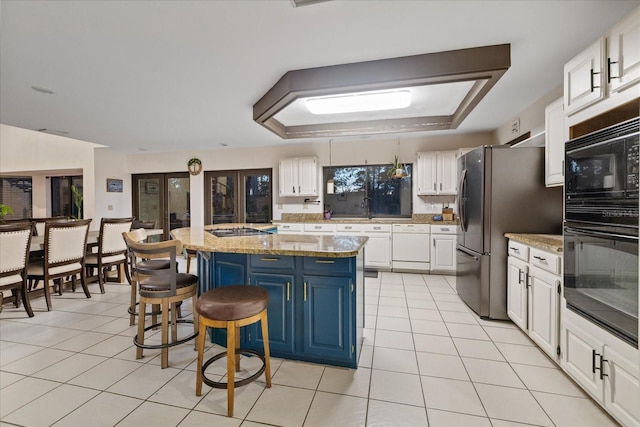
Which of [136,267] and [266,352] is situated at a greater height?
[136,267]

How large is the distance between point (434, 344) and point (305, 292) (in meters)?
1.30

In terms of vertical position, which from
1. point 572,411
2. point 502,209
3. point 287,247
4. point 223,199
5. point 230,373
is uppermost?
point 223,199

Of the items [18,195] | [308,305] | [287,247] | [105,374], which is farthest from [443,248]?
[18,195]

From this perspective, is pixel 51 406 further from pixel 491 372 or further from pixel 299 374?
pixel 491 372

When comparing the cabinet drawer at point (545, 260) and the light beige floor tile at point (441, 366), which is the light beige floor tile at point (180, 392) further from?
the cabinet drawer at point (545, 260)

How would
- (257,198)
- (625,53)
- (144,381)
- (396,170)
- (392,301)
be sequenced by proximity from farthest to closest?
(257,198) → (396,170) → (392,301) → (144,381) → (625,53)

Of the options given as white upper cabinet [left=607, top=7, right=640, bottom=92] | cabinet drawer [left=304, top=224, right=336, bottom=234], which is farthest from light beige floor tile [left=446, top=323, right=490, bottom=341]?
cabinet drawer [left=304, top=224, right=336, bottom=234]

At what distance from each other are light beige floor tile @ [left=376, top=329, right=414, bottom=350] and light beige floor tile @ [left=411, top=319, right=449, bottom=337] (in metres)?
0.16

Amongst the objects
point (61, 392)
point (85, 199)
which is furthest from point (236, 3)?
point (85, 199)

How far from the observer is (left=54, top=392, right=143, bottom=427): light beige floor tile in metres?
1.61

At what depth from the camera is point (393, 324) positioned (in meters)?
2.92

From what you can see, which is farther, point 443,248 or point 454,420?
point 443,248

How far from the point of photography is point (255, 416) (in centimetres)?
166

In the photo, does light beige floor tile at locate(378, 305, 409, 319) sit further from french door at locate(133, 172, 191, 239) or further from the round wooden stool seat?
french door at locate(133, 172, 191, 239)
